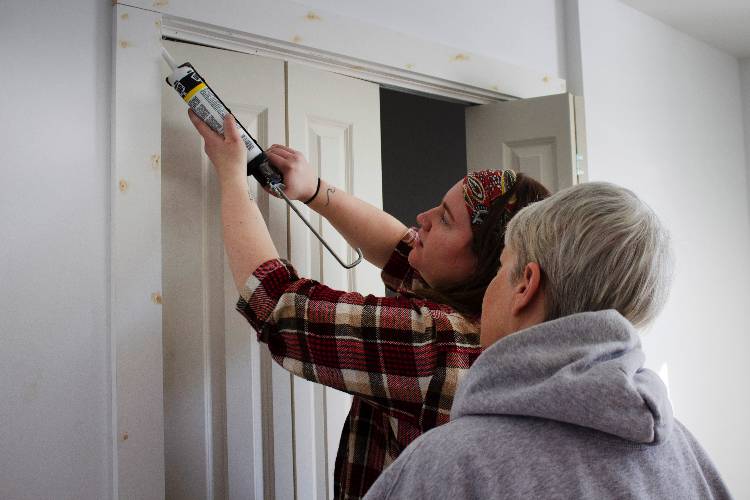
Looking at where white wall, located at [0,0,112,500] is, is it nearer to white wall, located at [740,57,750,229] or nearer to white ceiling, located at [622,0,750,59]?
white ceiling, located at [622,0,750,59]

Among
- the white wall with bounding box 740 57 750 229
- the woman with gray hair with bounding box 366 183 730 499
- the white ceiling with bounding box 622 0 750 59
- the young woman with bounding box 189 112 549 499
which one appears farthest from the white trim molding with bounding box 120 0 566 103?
the white wall with bounding box 740 57 750 229

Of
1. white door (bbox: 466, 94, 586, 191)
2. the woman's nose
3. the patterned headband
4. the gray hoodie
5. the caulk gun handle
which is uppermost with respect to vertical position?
white door (bbox: 466, 94, 586, 191)

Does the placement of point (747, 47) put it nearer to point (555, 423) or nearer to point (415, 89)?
point (415, 89)

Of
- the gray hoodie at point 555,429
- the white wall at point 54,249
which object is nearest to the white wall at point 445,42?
the white wall at point 54,249

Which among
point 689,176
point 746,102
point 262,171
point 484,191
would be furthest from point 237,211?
point 746,102

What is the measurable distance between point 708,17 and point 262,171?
2712mm

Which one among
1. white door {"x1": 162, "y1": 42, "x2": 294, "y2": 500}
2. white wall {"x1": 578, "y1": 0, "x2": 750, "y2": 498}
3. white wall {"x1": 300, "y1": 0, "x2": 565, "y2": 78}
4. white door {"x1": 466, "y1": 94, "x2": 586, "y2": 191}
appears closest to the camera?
white door {"x1": 162, "y1": 42, "x2": 294, "y2": 500}

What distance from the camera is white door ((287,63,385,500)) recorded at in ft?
5.40

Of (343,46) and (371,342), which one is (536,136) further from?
(371,342)

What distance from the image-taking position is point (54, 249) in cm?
123

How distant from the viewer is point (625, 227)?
→ 0.70 meters

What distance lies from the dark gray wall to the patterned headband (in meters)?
2.22

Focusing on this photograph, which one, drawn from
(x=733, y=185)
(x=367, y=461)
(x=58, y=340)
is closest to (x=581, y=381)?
(x=367, y=461)

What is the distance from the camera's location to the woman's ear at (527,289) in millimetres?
724
